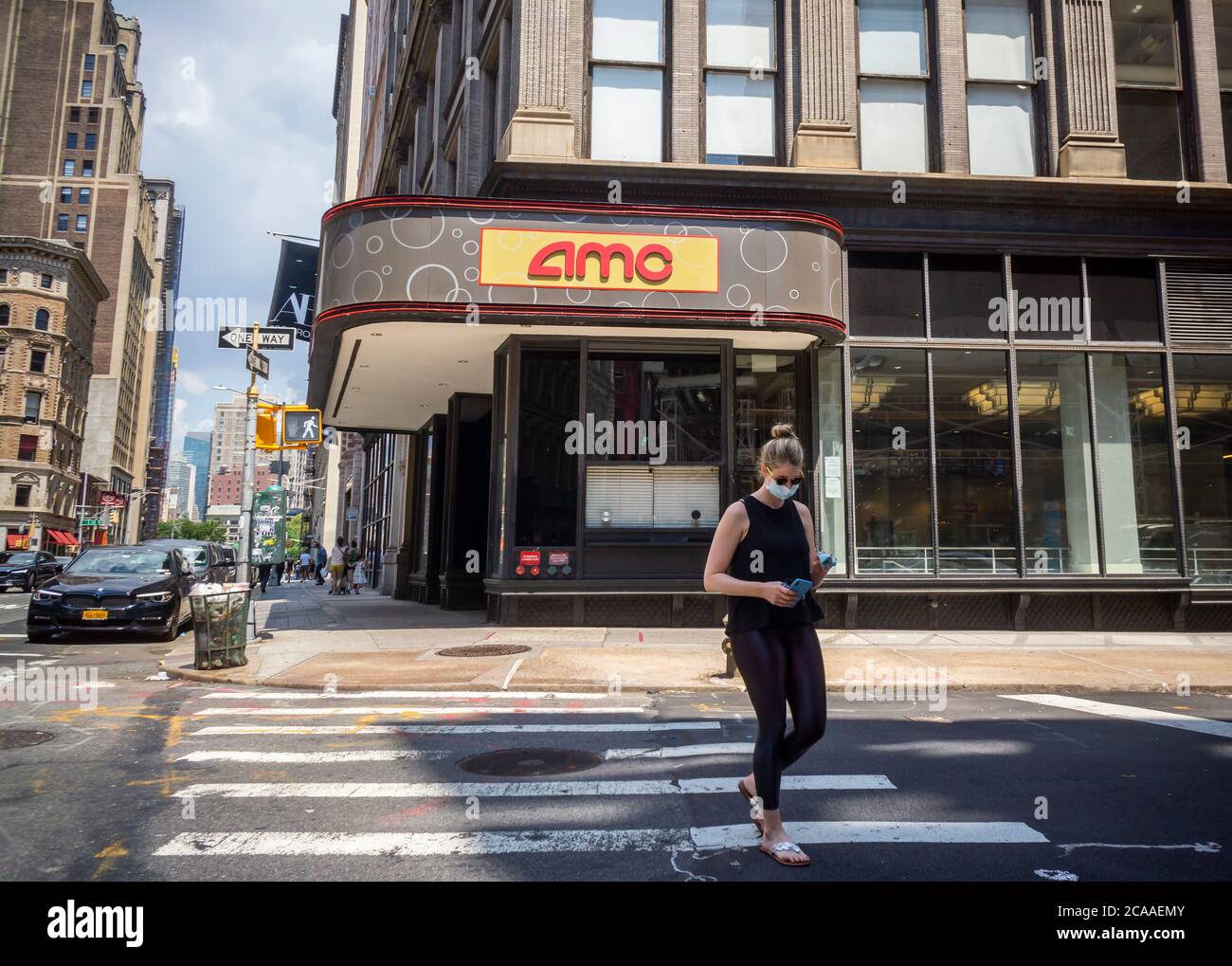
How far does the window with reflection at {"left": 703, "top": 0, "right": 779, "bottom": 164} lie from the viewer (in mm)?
15289

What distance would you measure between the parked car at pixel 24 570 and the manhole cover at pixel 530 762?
3067 centimetres

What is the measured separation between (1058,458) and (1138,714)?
817 centimetres

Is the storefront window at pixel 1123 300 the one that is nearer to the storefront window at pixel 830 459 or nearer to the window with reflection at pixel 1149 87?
the window with reflection at pixel 1149 87

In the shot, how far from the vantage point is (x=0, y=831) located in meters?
4.50

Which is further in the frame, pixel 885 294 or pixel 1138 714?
pixel 885 294

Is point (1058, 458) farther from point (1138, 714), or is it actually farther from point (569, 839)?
point (569, 839)

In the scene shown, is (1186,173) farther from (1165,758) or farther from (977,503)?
(1165,758)

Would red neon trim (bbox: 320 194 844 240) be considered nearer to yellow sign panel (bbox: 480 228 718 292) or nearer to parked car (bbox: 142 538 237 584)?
yellow sign panel (bbox: 480 228 718 292)

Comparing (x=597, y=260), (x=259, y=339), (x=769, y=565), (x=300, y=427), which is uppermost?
(x=597, y=260)

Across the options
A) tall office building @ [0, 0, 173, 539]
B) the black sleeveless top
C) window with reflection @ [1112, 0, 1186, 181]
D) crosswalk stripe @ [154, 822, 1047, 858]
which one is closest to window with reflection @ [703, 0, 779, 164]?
window with reflection @ [1112, 0, 1186, 181]

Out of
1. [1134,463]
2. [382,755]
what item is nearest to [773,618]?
[382,755]

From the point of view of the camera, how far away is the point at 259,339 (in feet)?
44.3

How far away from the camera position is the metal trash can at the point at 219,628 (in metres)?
10.3

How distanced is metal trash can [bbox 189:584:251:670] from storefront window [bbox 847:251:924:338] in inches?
419
